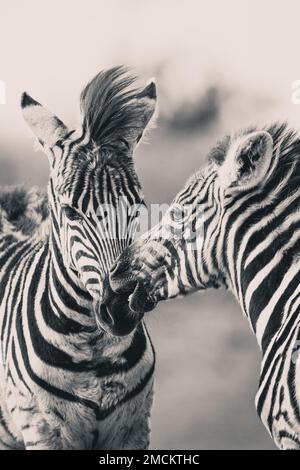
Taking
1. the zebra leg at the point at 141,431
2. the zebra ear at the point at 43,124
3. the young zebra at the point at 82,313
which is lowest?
the zebra leg at the point at 141,431

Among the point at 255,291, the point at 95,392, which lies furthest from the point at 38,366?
the point at 255,291

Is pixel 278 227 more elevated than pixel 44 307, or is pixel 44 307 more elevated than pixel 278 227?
pixel 278 227

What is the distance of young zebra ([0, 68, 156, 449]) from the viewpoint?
644cm

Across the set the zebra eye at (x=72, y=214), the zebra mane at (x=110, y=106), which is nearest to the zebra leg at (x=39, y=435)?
the zebra eye at (x=72, y=214)

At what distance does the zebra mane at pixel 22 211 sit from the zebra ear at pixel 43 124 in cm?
95

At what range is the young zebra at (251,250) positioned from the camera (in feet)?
17.9

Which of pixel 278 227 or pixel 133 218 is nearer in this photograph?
pixel 278 227

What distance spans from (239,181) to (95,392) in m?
1.71

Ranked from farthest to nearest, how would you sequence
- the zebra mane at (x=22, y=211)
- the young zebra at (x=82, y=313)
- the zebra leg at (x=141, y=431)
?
the zebra mane at (x=22, y=211) → the zebra leg at (x=141, y=431) → the young zebra at (x=82, y=313)

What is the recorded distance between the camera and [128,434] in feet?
21.5

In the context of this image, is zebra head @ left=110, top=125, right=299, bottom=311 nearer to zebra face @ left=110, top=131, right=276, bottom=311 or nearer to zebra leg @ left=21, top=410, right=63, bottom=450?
zebra face @ left=110, top=131, right=276, bottom=311

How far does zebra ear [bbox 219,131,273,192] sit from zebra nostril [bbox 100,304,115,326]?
115cm

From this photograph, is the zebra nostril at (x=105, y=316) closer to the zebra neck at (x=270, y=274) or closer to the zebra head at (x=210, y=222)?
the zebra head at (x=210, y=222)
